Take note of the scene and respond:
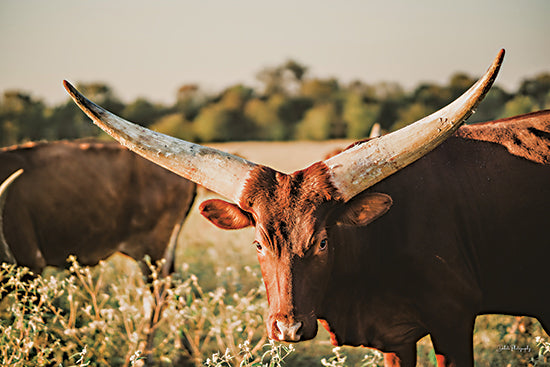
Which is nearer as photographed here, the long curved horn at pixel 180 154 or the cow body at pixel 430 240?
the cow body at pixel 430 240

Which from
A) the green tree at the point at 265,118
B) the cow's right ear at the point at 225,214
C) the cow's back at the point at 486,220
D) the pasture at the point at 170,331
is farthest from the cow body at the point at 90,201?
the green tree at the point at 265,118

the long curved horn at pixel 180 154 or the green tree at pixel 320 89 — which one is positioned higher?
the green tree at pixel 320 89

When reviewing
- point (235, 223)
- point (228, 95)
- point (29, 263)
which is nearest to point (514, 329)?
point (235, 223)

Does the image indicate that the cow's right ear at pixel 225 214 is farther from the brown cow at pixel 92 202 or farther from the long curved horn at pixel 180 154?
the brown cow at pixel 92 202

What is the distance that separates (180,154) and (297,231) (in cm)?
90

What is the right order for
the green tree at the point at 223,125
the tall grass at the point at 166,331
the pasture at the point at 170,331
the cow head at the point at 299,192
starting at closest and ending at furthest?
1. the cow head at the point at 299,192
2. the pasture at the point at 170,331
3. the tall grass at the point at 166,331
4. the green tree at the point at 223,125

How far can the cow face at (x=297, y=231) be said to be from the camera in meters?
2.80

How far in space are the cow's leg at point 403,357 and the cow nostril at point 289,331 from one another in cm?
113

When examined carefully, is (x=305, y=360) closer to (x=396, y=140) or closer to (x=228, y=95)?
(x=396, y=140)

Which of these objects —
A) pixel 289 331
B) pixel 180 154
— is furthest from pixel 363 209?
pixel 180 154

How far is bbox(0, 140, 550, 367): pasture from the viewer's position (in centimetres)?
397

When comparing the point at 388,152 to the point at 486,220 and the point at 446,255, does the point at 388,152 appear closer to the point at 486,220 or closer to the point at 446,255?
the point at 446,255

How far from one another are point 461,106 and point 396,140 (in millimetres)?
392

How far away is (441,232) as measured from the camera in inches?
126
